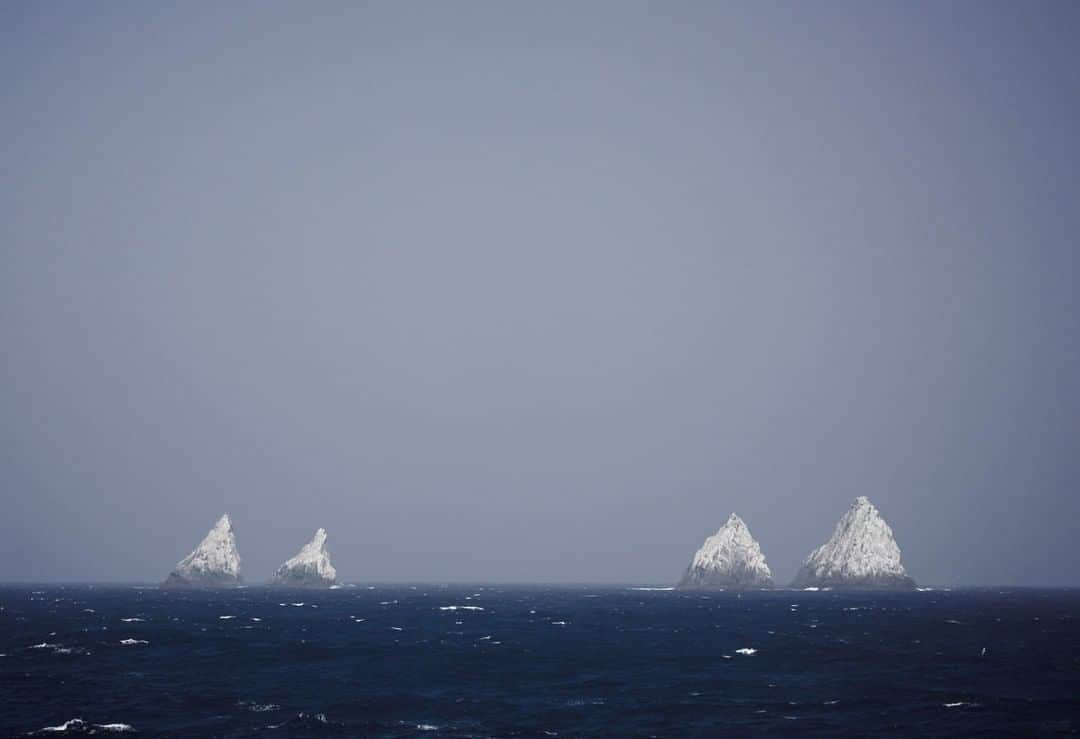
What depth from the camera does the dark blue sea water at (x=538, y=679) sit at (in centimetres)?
7775

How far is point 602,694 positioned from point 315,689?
25374mm

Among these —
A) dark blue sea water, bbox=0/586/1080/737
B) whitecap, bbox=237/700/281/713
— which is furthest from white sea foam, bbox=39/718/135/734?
whitecap, bbox=237/700/281/713

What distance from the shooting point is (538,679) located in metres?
99.6

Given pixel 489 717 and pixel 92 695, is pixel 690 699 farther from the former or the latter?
pixel 92 695

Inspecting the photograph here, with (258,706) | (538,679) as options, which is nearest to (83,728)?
(258,706)

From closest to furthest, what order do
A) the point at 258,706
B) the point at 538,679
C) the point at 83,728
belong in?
the point at 83,728 < the point at 258,706 < the point at 538,679

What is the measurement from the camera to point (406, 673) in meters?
103

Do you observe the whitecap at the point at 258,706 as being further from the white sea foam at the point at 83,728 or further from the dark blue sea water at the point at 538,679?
the white sea foam at the point at 83,728

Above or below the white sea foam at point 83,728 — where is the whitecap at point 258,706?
below

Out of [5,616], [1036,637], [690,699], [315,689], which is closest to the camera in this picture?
[690,699]

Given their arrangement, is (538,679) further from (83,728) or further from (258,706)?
(83,728)

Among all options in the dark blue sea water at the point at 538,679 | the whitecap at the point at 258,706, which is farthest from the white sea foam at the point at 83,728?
the whitecap at the point at 258,706

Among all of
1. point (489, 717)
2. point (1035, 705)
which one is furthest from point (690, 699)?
point (1035, 705)

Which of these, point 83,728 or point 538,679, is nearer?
point 83,728
